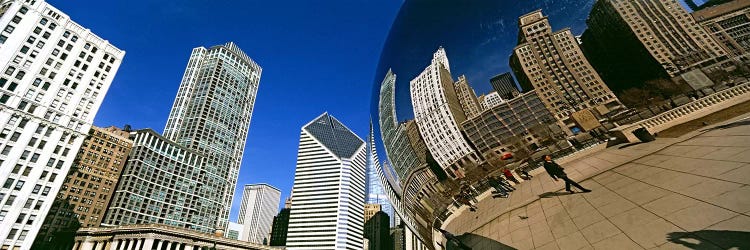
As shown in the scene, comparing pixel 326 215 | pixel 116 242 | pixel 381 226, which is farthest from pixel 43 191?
pixel 381 226

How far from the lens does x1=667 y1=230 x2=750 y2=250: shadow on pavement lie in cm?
100

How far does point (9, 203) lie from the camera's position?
46000 mm

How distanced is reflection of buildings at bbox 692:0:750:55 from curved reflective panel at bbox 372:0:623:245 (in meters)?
0.52

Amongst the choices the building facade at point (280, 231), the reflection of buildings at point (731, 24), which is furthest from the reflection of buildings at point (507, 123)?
the building facade at point (280, 231)

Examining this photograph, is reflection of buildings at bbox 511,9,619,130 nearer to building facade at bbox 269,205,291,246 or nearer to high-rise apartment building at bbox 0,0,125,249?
high-rise apartment building at bbox 0,0,125,249

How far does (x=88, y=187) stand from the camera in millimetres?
83438

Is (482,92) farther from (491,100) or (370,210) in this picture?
(370,210)

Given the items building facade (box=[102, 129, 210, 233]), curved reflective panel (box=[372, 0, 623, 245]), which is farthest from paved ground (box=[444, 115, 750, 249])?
building facade (box=[102, 129, 210, 233])

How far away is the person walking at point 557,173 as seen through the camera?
5.57 ft

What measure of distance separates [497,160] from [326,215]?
158 metres

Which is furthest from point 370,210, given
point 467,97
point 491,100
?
point 491,100

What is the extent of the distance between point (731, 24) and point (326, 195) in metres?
166

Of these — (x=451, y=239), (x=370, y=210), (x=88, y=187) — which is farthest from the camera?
(x=370, y=210)

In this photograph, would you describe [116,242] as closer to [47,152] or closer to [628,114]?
[47,152]
